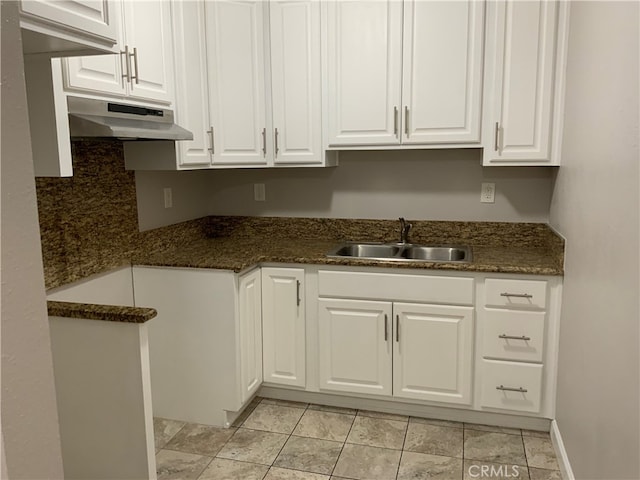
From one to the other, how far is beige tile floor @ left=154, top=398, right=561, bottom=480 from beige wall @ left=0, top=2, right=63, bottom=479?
5.99ft

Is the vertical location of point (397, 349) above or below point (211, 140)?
below

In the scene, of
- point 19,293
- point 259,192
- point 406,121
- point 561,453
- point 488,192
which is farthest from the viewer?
point 259,192

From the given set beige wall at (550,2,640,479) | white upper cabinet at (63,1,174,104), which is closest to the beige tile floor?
beige wall at (550,2,640,479)

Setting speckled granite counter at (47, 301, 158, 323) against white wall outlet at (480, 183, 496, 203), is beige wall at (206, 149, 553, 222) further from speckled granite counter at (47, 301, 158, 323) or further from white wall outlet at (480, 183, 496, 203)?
speckled granite counter at (47, 301, 158, 323)

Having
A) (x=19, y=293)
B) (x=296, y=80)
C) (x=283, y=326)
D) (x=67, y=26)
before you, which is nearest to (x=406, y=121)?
(x=296, y=80)

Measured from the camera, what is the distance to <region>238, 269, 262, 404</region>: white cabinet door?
8.66 ft

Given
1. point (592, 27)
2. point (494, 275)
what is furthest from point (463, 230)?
point (592, 27)

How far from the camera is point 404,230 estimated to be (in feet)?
10.1

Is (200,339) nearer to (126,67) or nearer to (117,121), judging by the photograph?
(117,121)

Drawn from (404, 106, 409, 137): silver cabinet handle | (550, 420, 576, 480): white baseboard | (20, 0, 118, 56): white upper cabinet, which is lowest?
(550, 420, 576, 480): white baseboard

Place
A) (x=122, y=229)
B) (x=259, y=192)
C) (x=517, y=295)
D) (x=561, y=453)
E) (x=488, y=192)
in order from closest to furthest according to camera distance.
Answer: (x=561, y=453) → (x=517, y=295) → (x=122, y=229) → (x=488, y=192) → (x=259, y=192)

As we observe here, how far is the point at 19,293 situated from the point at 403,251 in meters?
2.61

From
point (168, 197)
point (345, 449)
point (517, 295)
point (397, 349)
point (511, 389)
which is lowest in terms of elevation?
point (345, 449)

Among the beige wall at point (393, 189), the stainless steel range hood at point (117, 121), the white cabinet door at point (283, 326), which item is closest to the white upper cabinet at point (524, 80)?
the beige wall at point (393, 189)
